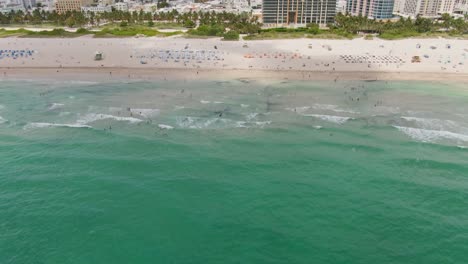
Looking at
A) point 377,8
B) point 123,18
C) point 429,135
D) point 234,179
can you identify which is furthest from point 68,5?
point 429,135

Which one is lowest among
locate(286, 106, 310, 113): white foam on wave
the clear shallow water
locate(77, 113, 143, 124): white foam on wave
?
the clear shallow water

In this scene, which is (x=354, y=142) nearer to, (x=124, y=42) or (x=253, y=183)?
(x=253, y=183)

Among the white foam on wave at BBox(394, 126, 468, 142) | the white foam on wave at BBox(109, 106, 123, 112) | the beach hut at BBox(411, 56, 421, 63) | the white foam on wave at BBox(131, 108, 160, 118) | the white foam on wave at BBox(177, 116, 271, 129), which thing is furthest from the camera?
the beach hut at BBox(411, 56, 421, 63)

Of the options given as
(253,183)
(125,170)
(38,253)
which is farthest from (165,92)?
(38,253)

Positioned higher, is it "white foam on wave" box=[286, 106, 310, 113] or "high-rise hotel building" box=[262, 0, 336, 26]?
"high-rise hotel building" box=[262, 0, 336, 26]

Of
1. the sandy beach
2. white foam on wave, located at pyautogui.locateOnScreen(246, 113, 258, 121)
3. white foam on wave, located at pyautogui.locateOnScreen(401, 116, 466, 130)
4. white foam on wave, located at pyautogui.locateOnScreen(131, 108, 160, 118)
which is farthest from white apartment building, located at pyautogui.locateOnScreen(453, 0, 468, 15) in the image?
white foam on wave, located at pyautogui.locateOnScreen(131, 108, 160, 118)

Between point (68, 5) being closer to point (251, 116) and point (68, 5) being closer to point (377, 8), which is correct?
point (377, 8)

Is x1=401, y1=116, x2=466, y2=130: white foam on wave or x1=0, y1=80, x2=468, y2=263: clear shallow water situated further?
x1=401, y1=116, x2=466, y2=130: white foam on wave

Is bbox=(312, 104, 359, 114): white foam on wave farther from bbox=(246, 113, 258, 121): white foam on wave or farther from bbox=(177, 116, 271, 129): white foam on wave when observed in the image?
bbox=(177, 116, 271, 129): white foam on wave

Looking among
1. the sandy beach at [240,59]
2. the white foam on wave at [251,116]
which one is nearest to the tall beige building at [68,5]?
the sandy beach at [240,59]
